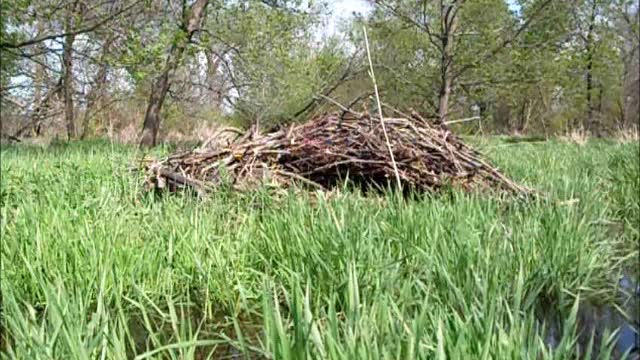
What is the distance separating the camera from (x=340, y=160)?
13.0 ft

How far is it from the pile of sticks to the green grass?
0.78 metres

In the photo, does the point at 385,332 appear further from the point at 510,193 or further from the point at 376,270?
the point at 510,193

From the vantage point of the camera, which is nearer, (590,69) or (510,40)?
(510,40)

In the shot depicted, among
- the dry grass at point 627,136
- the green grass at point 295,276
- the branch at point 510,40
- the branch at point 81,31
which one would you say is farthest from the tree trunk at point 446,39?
the green grass at point 295,276

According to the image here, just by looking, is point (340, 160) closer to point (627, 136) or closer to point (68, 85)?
point (627, 136)

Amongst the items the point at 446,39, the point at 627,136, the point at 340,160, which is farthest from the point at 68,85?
the point at 627,136

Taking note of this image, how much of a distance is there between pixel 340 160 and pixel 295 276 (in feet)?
9.12

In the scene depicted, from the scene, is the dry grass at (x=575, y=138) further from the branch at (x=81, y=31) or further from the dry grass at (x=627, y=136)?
the branch at (x=81, y=31)

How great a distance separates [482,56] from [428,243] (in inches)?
480

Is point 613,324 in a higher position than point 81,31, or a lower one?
lower

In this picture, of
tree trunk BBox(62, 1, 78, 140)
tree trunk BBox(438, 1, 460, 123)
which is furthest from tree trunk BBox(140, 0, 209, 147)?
tree trunk BBox(438, 1, 460, 123)

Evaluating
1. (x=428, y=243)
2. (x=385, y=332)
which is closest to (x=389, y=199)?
(x=428, y=243)

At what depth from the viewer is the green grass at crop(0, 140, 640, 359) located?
3.78ft

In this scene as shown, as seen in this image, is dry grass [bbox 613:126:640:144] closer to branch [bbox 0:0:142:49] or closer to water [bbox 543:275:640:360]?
branch [bbox 0:0:142:49]
